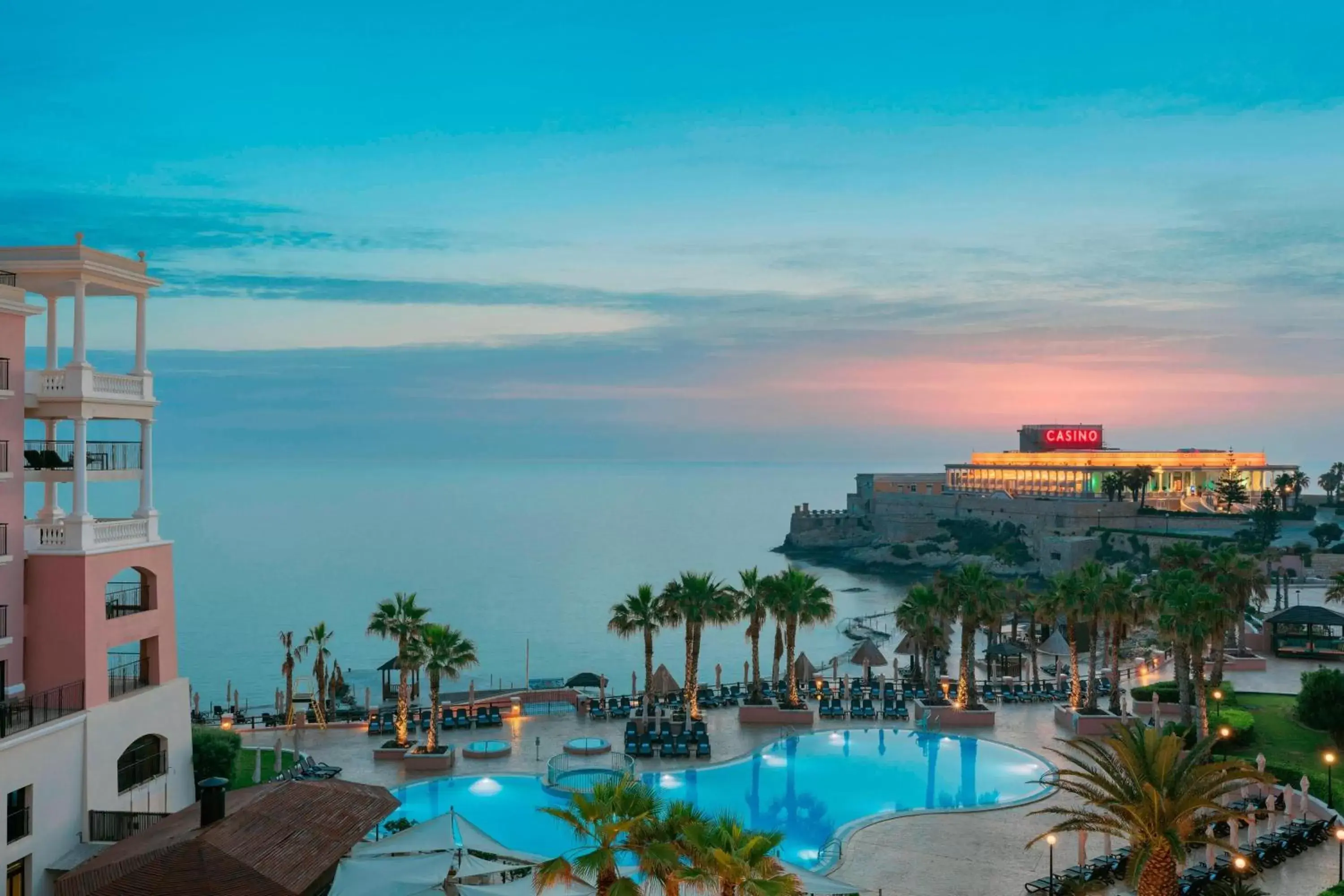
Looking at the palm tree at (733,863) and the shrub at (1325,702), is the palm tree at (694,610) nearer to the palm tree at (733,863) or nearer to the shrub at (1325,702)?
the shrub at (1325,702)

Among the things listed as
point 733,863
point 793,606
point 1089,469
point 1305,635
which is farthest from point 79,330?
point 1089,469

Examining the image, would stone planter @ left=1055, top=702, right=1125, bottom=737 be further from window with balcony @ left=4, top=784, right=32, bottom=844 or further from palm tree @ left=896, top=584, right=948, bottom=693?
window with balcony @ left=4, top=784, right=32, bottom=844

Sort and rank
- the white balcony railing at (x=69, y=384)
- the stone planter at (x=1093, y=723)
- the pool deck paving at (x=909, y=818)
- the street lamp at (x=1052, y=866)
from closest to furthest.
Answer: the street lamp at (x=1052, y=866) → the pool deck paving at (x=909, y=818) → the white balcony railing at (x=69, y=384) → the stone planter at (x=1093, y=723)

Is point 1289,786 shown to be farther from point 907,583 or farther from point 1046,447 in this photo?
point 1046,447

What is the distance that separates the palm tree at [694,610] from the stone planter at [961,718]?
692 cm

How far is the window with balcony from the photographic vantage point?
17.3m

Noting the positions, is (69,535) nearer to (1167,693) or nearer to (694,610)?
(694,610)

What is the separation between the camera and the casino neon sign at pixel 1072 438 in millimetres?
144500

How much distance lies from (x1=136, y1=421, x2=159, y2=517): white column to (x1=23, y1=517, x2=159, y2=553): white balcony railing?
1.29 m

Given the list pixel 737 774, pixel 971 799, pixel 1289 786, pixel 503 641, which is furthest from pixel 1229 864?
pixel 503 641

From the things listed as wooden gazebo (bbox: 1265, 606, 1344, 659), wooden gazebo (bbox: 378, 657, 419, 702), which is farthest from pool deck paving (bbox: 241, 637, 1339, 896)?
wooden gazebo (bbox: 378, 657, 419, 702)

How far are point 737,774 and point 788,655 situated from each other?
7182 mm

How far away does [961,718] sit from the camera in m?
32.5

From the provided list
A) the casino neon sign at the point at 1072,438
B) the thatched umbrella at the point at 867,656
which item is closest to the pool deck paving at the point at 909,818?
the thatched umbrella at the point at 867,656
